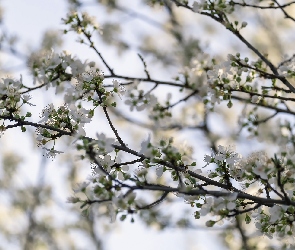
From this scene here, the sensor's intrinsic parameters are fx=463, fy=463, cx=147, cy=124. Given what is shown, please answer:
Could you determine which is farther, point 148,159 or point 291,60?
point 291,60

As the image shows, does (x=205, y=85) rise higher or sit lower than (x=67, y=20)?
lower

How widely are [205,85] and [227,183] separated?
0.96 m

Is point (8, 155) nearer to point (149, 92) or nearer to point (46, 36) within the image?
point (46, 36)

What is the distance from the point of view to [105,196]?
6.68 ft

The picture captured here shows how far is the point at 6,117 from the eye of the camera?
96.8 inches

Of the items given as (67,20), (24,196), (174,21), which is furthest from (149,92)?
(24,196)

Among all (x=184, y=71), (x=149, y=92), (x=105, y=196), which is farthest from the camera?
(x=184, y=71)

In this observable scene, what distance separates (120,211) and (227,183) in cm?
63

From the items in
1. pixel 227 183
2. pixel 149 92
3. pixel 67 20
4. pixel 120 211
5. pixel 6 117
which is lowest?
pixel 120 211

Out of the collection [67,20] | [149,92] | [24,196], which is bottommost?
[149,92]

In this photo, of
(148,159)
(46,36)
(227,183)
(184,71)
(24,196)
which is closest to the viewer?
(148,159)

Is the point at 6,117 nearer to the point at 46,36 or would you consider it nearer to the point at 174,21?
the point at 46,36

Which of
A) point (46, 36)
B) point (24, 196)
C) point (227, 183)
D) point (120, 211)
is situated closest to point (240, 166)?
point (227, 183)

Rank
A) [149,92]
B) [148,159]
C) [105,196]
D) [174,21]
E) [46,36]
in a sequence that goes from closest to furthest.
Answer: [105,196], [148,159], [149,92], [46,36], [174,21]
